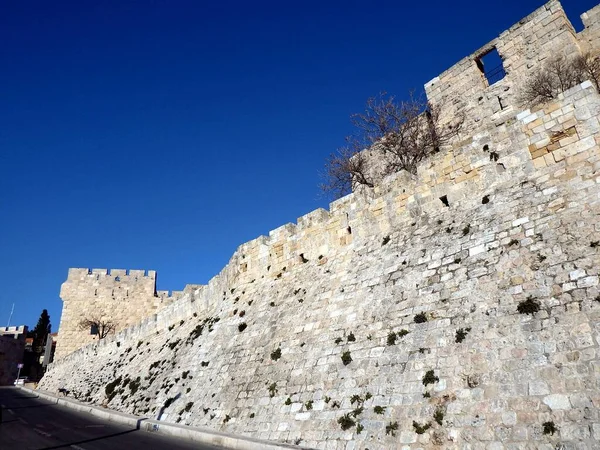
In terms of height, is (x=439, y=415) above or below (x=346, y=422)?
above

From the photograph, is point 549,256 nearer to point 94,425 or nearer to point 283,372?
point 283,372

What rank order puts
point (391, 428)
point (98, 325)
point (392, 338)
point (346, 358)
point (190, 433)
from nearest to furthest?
point (391, 428)
point (392, 338)
point (346, 358)
point (190, 433)
point (98, 325)

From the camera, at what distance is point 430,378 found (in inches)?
297

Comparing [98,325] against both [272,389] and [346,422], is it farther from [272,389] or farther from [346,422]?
[346,422]

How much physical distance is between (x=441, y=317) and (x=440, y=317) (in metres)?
0.03

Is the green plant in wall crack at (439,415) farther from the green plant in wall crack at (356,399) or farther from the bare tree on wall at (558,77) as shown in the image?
the bare tree on wall at (558,77)

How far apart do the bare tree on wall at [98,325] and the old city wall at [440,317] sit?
29.1 metres

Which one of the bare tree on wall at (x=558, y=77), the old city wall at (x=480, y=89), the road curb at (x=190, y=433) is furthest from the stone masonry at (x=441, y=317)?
the bare tree on wall at (x=558, y=77)

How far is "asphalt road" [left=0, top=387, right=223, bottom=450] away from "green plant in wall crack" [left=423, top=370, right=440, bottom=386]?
5.52 metres

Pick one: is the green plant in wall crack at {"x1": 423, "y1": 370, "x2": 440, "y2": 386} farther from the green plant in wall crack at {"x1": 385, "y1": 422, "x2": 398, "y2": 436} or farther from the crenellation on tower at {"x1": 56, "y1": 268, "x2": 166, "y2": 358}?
the crenellation on tower at {"x1": 56, "y1": 268, "x2": 166, "y2": 358}

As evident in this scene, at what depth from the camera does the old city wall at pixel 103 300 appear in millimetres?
40281

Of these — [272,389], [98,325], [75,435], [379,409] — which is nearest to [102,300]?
[98,325]

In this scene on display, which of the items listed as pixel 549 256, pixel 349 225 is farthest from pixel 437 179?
pixel 549 256

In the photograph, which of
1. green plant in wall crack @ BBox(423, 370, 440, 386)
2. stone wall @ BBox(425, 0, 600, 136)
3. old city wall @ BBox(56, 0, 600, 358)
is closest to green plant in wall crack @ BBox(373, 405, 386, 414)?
green plant in wall crack @ BBox(423, 370, 440, 386)
